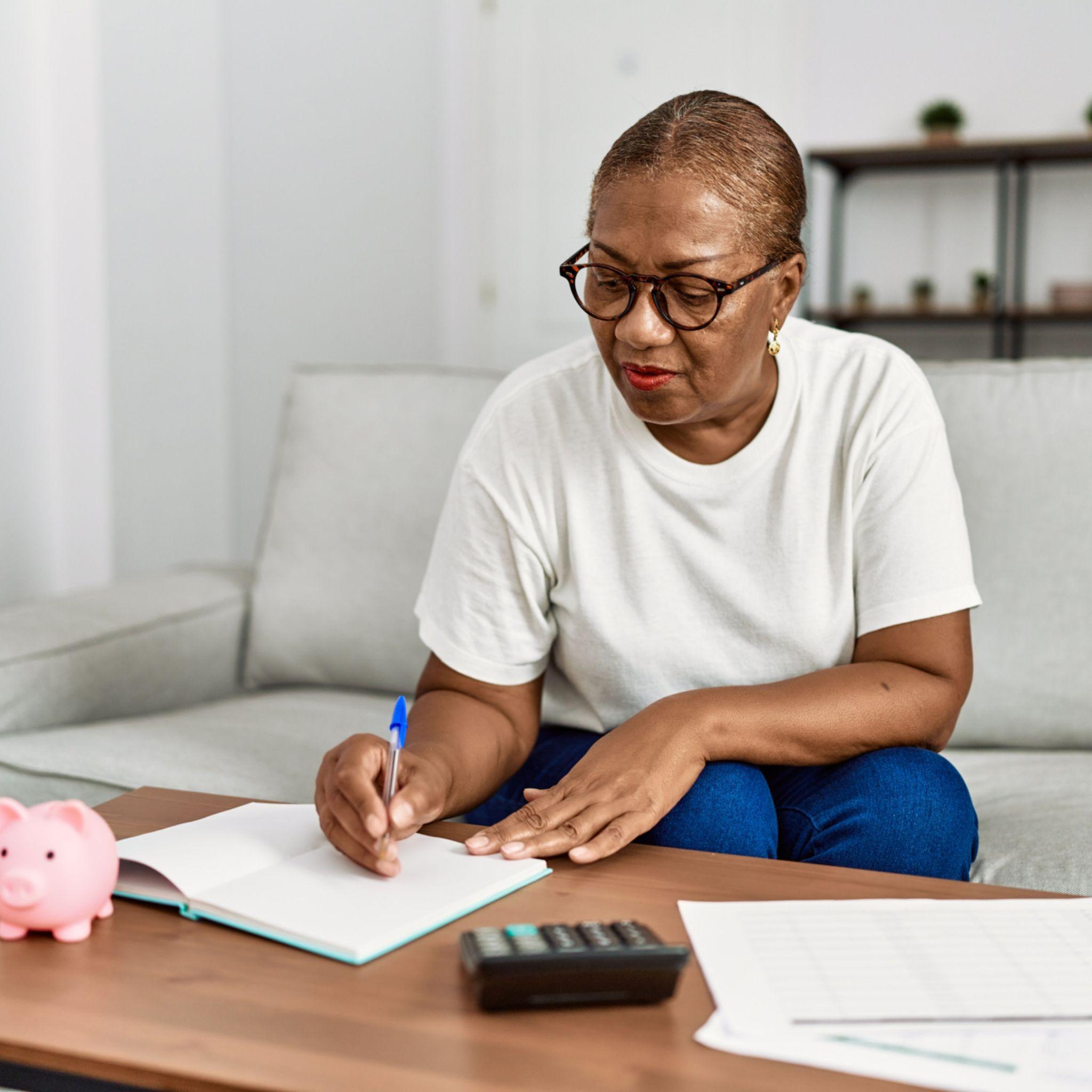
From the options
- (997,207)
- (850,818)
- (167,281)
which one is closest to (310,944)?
(850,818)

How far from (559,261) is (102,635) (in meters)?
2.73

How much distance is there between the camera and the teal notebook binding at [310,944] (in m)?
0.72

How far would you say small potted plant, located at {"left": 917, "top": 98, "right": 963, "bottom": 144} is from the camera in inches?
146

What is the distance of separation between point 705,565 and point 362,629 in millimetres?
773

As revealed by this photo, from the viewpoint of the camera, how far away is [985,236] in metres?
3.90

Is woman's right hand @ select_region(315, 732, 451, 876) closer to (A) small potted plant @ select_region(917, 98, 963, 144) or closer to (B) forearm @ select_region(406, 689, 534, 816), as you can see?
(B) forearm @ select_region(406, 689, 534, 816)

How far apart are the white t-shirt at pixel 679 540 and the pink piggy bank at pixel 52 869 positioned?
46 centimetres

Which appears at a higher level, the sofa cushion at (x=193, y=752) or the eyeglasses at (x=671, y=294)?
the eyeglasses at (x=671, y=294)

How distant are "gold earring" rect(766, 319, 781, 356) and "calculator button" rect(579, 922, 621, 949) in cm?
61

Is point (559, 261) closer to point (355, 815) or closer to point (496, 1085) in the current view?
point (355, 815)

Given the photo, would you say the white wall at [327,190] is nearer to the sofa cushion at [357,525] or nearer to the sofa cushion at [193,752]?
the sofa cushion at [357,525]

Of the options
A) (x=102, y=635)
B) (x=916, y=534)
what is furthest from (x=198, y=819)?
(x=102, y=635)

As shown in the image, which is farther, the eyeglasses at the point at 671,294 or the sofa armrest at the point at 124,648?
the sofa armrest at the point at 124,648

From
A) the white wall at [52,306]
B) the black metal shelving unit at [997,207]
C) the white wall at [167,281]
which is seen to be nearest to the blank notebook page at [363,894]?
the white wall at [52,306]
